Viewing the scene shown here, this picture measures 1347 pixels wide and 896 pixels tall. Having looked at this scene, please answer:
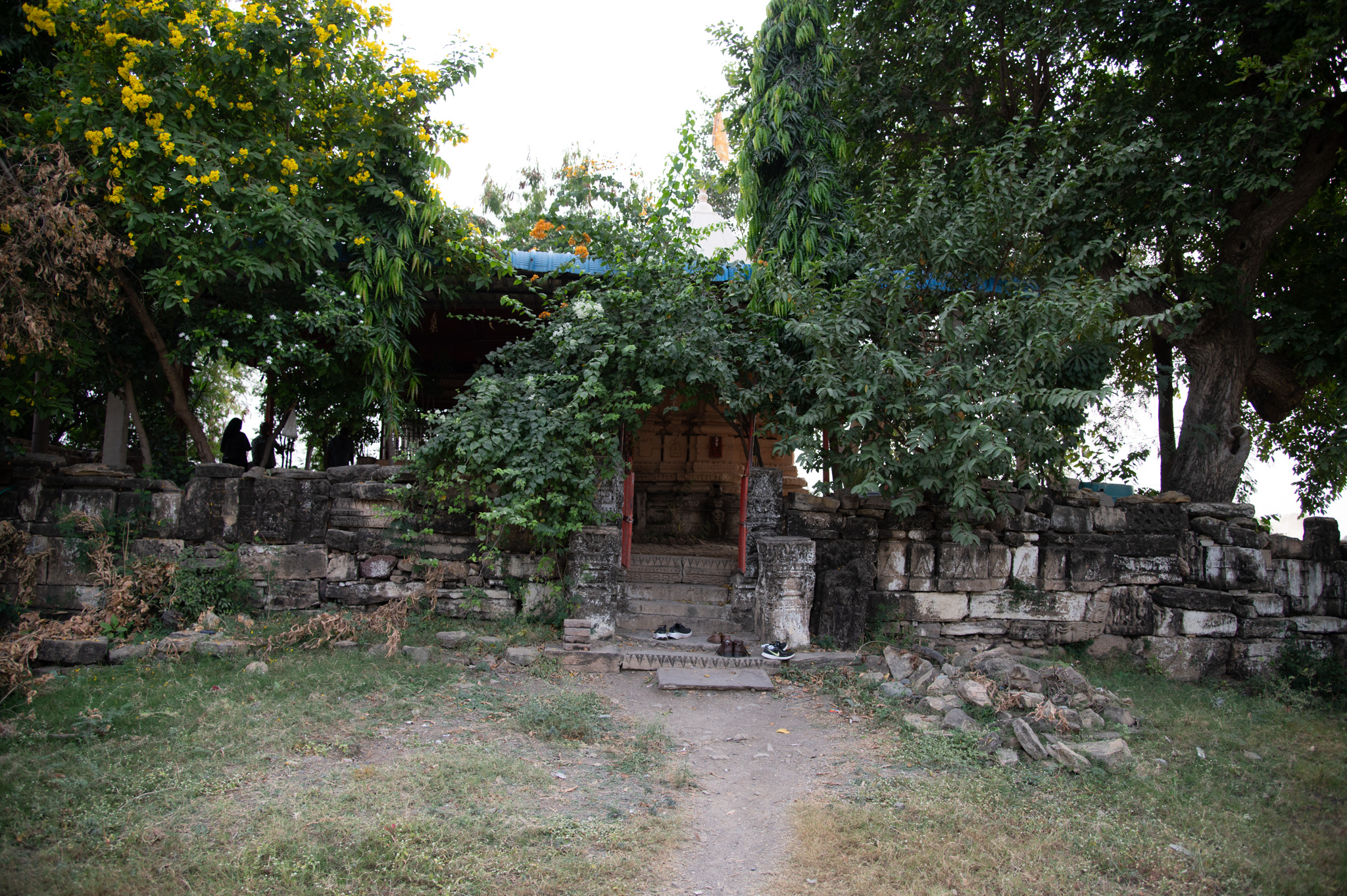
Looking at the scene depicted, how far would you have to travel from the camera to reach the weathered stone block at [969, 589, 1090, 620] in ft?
25.3

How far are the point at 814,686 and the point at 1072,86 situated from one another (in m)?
8.61

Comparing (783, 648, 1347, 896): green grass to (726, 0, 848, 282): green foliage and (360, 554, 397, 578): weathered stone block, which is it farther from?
(726, 0, 848, 282): green foliage

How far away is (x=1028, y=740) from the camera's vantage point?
5.00 m

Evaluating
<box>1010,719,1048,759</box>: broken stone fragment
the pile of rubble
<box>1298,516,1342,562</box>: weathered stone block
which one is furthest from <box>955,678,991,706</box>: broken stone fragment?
<box>1298,516,1342,562</box>: weathered stone block

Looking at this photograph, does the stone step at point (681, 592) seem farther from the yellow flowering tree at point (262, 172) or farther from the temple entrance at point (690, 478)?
the yellow flowering tree at point (262, 172)

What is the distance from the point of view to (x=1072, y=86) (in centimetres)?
976

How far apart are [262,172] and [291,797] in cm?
626

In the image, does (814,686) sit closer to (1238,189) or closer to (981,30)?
(1238,189)

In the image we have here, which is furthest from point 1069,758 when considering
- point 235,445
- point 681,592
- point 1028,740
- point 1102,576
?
point 235,445

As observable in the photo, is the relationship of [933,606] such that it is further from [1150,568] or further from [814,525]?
[1150,568]

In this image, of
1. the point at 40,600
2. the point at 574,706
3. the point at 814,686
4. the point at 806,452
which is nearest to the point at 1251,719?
the point at 814,686

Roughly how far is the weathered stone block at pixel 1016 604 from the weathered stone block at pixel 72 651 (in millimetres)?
7986

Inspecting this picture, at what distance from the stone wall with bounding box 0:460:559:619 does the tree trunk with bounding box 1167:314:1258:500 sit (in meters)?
7.51

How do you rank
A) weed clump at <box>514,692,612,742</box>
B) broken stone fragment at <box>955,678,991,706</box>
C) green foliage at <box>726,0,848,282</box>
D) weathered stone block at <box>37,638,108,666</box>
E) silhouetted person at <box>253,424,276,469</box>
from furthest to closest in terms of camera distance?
silhouetted person at <box>253,424,276,469</box> < green foliage at <box>726,0,848,282</box> < weathered stone block at <box>37,638,108,666</box> < broken stone fragment at <box>955,678,991,706</box> < weed clump at <box>514,692,612,742</box>
